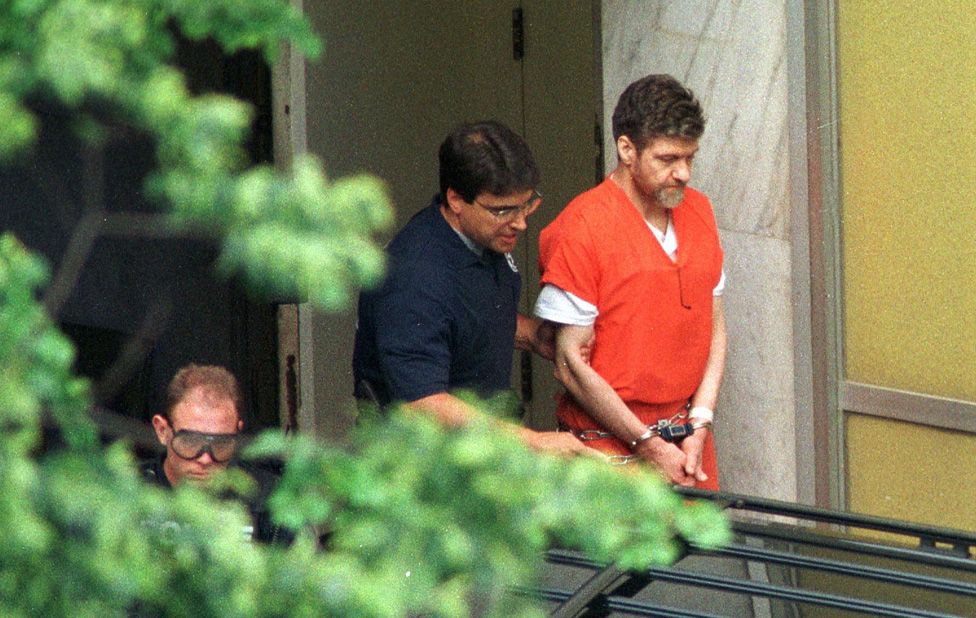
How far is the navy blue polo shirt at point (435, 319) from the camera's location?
3.92m

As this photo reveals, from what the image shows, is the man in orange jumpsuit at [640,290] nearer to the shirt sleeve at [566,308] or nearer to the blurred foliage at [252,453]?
the shirt sleeve at [566,308]

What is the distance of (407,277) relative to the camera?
3.99 m

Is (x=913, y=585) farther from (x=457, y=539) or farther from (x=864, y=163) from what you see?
(x=864, y=163)

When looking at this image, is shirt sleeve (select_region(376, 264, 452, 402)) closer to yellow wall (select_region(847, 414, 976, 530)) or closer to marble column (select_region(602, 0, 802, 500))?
marble column (select_region(602, 0, 802, 500))

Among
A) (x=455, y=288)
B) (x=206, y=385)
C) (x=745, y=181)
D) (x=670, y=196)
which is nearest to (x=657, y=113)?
(x=670, y=196)

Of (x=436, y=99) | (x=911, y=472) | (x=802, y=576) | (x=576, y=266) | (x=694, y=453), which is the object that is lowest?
(x=911, y=472)

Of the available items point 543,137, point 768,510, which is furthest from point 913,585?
point 543,137

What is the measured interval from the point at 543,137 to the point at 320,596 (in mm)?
6348

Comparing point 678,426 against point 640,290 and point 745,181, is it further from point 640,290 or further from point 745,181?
point 745,181

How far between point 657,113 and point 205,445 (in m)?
1.46

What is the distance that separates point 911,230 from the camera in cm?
494

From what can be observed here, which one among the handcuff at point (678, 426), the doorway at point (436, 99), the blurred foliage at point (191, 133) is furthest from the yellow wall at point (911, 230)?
the blurred foliage at point (191, 133)

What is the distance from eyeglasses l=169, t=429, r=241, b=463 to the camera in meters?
3.37

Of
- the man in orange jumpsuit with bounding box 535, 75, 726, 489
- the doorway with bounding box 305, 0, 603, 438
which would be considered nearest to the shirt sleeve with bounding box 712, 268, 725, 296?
the man in orange jumpsuit with bounding box 535, 75, 726, 489
